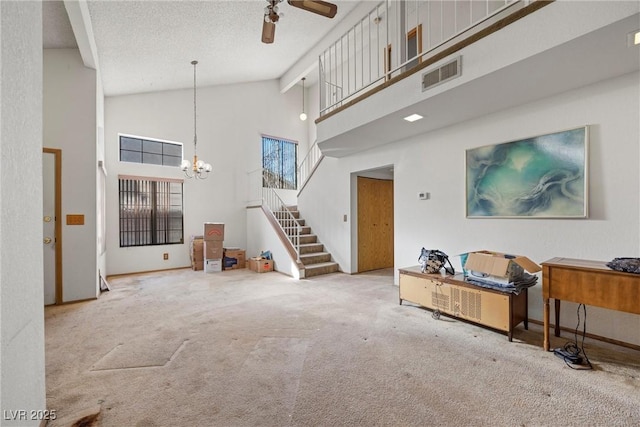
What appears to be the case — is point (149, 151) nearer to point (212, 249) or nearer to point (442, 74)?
point (212, 249)

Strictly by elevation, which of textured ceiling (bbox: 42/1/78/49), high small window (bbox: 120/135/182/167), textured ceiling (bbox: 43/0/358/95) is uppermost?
textured ceiling (bbox: 43/0/358/95)

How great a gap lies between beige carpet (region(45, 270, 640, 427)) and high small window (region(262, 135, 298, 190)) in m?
5.02

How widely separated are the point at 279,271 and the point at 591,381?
192 inches

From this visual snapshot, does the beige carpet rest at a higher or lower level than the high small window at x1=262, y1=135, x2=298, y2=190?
lower

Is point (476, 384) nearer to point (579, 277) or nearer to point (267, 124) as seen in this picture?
point (579, 277)

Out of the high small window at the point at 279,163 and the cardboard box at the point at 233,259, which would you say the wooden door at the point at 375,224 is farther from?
the high small window at the point at 279,163

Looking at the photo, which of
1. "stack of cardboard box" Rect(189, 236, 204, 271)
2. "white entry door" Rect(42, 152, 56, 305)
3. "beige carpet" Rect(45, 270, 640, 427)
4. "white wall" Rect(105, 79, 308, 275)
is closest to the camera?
"beige carpet" Rect(45, 270, 640, 427)

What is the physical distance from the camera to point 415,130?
4.18m

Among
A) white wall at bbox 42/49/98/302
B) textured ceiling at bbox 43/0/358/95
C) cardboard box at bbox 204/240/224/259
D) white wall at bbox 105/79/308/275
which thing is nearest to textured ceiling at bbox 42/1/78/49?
textured ceiling at bbox 43/0/358/95

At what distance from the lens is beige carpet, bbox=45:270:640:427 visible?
176cm

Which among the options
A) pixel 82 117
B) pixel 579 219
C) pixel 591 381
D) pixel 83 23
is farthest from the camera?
pixel 82 117

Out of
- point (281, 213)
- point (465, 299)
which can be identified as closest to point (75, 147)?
point (281, 213)

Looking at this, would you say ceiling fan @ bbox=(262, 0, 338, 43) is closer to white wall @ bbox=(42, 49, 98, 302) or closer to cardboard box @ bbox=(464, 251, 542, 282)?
white wall @ bbox=(42, 49, 98, 302)

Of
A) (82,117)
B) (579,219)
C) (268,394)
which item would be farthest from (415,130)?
(82,117)
